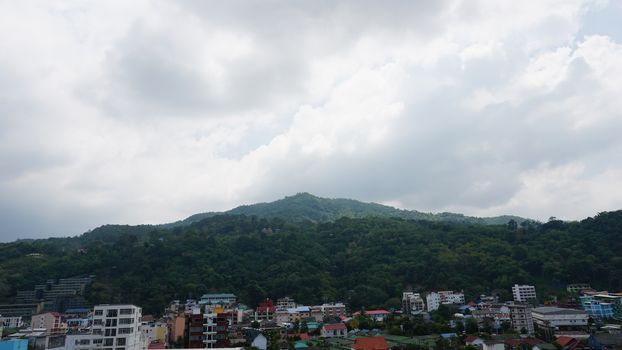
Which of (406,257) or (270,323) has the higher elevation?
(406,257)

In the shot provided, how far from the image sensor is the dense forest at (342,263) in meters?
63.6

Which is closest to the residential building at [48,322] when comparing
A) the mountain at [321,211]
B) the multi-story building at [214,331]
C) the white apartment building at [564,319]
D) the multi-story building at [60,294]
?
the multi-story building at [60,294]

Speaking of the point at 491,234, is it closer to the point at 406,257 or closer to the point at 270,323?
the point at 406,257

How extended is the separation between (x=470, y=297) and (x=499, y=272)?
640 cm

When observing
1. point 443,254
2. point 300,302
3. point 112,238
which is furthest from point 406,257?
point 112,238

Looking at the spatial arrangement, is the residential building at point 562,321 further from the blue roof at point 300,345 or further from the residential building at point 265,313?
the residential building at point 265,313

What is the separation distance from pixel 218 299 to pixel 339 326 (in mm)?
24091

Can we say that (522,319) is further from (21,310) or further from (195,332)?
(21,310)

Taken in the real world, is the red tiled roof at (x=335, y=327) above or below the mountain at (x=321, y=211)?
below

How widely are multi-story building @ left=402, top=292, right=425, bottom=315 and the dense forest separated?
2.21 meters

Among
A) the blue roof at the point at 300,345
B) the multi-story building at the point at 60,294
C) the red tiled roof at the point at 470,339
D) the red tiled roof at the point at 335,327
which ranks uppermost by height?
the multi-story building at the point at 60,294

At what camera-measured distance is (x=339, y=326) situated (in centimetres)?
4584

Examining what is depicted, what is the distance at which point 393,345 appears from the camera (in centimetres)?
3666

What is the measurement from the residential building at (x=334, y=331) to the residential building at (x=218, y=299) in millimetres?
20223
